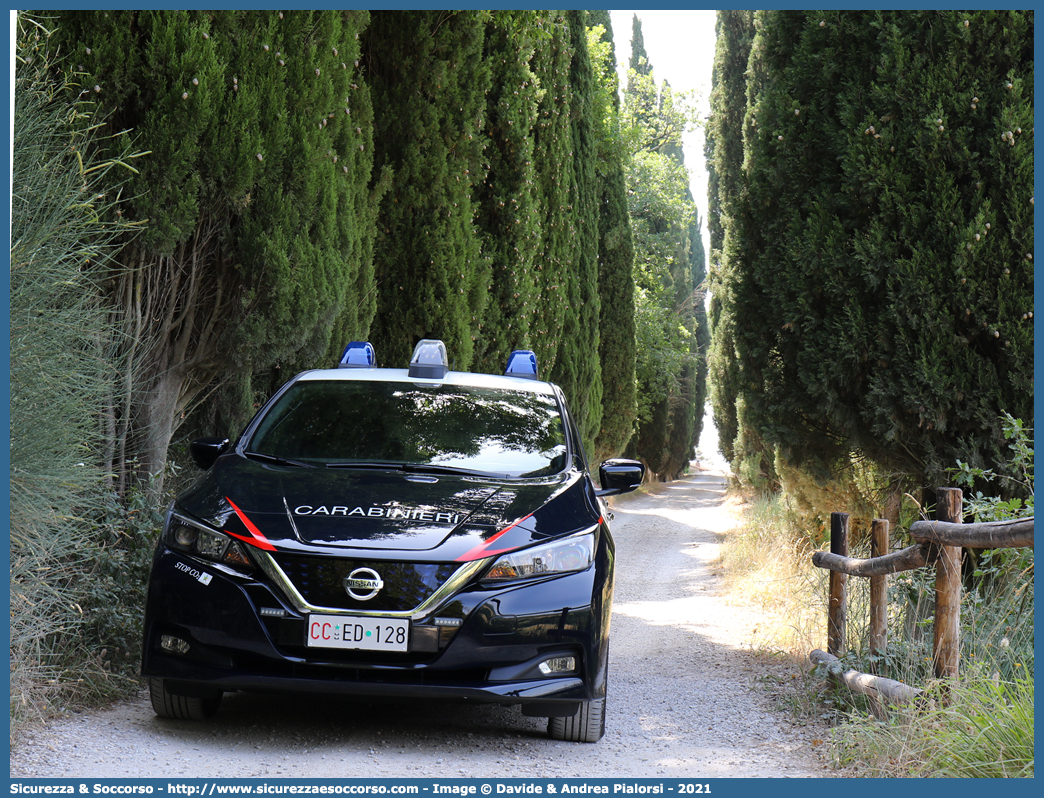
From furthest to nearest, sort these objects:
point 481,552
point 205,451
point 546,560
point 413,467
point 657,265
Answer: point 657,265 → point 205,451 → point 413,467 → point 546,560 → point 481,552

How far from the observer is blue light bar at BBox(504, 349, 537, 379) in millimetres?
6254

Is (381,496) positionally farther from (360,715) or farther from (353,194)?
(353,194)

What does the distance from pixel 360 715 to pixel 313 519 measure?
1.23 m

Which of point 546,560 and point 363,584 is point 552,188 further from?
point 363,584

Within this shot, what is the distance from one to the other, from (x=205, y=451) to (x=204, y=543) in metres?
1.07

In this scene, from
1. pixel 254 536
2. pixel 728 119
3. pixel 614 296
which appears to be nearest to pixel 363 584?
pixel 254 536

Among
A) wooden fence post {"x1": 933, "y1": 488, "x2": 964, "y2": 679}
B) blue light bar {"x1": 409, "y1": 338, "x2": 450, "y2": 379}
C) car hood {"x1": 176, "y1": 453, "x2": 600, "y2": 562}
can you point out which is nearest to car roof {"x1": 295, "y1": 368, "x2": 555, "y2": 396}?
blue light bar {"x1": 409, "y1": 338, "x2": 450, "y2": 379}

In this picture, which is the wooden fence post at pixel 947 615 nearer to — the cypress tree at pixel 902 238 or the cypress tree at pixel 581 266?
the cypress tree at pixel 902 238

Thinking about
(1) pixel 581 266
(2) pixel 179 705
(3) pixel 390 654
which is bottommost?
(2) pixel 179 705

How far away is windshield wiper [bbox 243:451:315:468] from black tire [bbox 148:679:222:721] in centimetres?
115

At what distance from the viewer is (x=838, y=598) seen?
5793 mm

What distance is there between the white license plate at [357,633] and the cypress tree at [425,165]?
631 cm

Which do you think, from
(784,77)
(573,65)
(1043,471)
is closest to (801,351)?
(784,77)

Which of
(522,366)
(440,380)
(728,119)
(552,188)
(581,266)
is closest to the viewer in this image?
(440,380)
